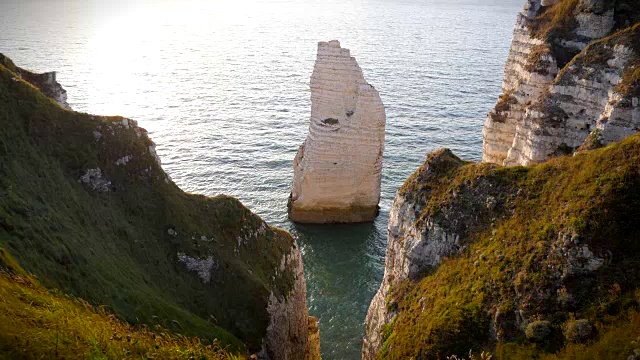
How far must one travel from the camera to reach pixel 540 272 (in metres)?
18.1

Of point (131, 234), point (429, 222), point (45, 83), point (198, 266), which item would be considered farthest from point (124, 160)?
point (429, 222)

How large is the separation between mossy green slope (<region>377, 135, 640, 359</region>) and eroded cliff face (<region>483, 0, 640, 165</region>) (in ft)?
31.3

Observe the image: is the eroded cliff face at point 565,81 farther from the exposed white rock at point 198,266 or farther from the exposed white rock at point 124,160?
the exposed white rock at point 124,160

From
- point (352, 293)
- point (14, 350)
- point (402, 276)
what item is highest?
point (14, 350)

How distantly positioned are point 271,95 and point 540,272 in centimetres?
5889

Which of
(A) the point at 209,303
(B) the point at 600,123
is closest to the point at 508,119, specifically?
(B) the point at 600,123

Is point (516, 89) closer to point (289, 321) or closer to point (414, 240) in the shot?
point (414, 240)

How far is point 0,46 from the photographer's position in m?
91.4

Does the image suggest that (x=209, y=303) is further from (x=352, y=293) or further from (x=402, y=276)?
(x=352, y=293)

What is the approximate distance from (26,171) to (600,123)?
2665cm

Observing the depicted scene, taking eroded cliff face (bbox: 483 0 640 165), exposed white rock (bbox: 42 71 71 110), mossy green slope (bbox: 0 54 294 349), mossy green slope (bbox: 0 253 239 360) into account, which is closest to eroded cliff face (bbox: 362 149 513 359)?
mossy green slope (bbox: 0 54 294 349)

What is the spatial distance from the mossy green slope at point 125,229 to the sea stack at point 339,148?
1438 centimetres

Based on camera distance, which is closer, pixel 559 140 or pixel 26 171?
pixel 26 171

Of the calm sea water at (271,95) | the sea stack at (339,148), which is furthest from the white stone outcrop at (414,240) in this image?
the sea stack at (339,148)
